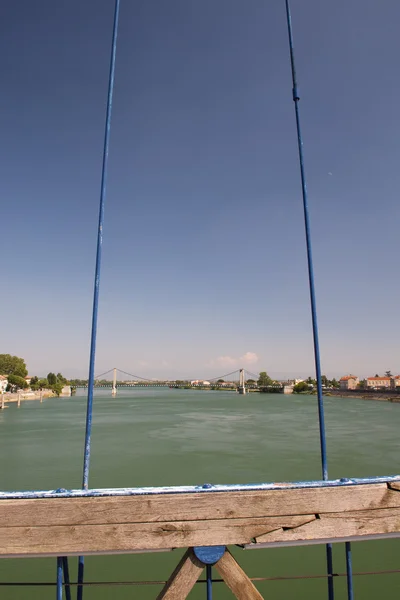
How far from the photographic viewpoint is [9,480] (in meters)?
16.4

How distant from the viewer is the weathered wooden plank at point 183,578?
1.67 metres

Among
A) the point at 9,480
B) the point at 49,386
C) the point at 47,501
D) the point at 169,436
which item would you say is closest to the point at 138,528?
the point at 47,501

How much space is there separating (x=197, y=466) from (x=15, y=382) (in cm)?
8206

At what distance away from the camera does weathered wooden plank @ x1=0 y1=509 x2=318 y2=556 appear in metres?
1.66

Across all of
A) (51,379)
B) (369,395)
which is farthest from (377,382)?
(51,379)

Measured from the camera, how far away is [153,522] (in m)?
1.68

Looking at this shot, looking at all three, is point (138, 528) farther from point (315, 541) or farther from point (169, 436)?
point (169, 436)

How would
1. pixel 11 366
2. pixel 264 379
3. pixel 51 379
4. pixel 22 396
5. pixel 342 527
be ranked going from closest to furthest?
pixel 342 527
pixel 22 396
pixel 11 366
pixel 51 379
pixel 264 379

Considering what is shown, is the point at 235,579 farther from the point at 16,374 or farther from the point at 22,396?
the point at 16,374

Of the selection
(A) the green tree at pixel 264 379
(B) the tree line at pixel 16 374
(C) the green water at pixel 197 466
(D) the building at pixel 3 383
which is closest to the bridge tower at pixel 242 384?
(A) the green tree at pixel 264 379

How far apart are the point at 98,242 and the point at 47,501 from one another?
1.73m

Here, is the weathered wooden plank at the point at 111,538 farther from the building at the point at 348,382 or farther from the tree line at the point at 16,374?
the building at the point at 348,382

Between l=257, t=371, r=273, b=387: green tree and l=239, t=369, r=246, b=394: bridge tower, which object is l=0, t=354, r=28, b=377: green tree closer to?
l=239, t=369, r=246, b=394: bridge tower

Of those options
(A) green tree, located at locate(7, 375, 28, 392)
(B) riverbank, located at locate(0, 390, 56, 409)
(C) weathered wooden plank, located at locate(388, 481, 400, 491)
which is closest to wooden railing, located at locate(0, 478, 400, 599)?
(C) weathered wooden plank, located at locate(388, 481, 400, 491)
